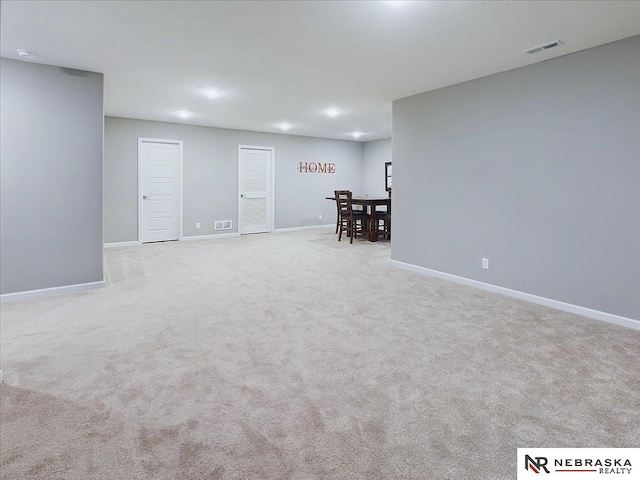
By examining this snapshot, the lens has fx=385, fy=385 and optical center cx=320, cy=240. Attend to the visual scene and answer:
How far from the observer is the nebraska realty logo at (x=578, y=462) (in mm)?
1580

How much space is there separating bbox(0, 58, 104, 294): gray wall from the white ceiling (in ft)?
0.97

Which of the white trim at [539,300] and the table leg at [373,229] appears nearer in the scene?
the white trim at [539,300]

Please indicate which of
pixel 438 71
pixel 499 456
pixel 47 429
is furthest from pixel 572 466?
pixel 438 71

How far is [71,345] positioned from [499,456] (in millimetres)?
2830

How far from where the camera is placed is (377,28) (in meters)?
3.09

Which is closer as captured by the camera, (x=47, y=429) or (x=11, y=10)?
(x=47, y=429)

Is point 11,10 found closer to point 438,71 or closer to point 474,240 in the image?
point 438,71

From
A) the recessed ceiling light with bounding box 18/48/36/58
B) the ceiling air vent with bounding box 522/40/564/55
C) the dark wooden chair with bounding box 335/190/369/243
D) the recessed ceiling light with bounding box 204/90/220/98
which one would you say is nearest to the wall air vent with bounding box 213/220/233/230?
the dark wooden chair with bounding box 335/190/369/243

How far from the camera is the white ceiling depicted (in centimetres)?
277

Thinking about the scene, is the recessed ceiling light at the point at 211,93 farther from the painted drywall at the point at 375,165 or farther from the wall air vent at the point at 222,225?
the painted drywall at the point at 375,165

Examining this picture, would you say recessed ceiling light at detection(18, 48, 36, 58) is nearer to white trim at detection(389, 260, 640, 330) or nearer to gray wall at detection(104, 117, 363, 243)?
gray wall at detection(104, 117, 363, 243)

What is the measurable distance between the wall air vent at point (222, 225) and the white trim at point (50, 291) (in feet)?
13.4

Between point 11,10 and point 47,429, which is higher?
point 11,10

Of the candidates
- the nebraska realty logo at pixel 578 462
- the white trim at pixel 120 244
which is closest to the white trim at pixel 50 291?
the white trim at pixel 120 244
